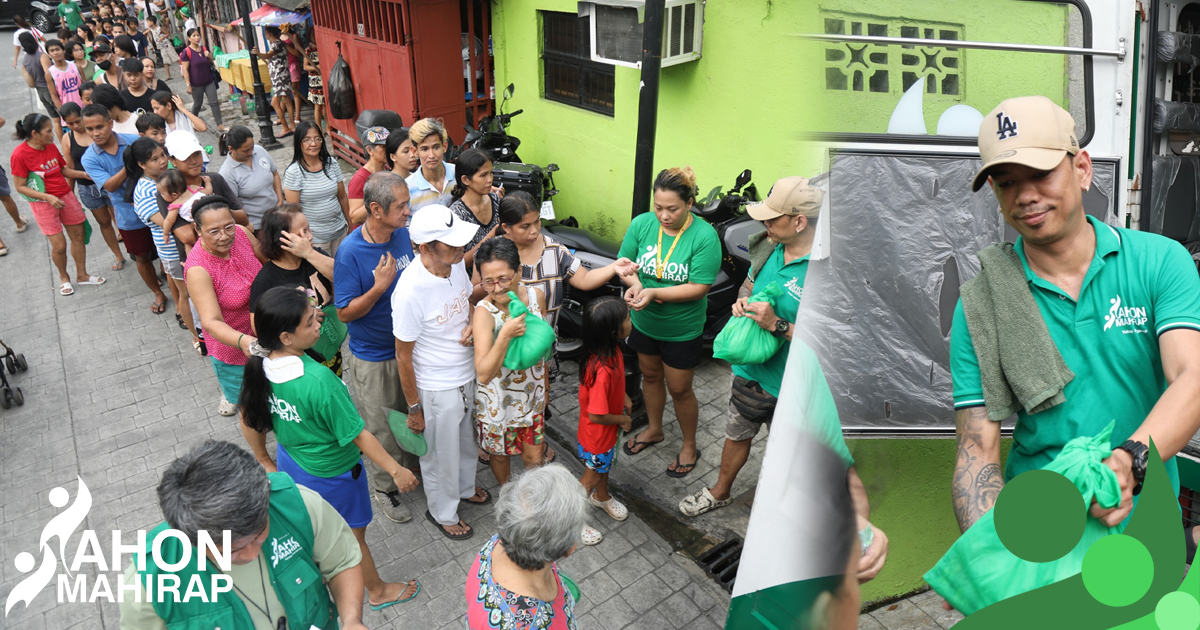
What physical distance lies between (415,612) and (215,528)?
5.82 feet

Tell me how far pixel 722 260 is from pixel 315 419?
308cm

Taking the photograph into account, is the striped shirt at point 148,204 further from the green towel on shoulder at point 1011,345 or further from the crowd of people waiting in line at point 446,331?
the green towel on shoulder at point 1011,345

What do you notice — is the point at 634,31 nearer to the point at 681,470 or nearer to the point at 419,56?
the point at 419,56

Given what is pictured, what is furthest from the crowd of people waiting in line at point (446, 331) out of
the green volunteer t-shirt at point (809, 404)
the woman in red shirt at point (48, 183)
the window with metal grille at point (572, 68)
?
the window with metal grille at point (572, 68)

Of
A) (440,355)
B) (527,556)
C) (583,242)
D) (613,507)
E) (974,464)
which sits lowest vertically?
(613,507)

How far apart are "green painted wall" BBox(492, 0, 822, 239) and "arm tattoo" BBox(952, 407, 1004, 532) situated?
8.43 feet

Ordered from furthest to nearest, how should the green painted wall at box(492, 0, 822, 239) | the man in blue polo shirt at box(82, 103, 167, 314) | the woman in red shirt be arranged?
the woman in red shirt → the man in blue polo shirt at box(82, 103, 167, 314) → the green painted wall at box(492, 0, 822, 239)

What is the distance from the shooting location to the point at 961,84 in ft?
9.28

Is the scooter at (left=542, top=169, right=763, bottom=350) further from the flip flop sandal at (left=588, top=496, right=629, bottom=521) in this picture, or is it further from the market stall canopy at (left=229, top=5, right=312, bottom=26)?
the market stall canopy at (left=229, top=5, right=312, bottom=26)

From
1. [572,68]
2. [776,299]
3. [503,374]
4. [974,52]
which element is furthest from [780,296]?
[572,68]

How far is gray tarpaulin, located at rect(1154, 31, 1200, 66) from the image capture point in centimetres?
323

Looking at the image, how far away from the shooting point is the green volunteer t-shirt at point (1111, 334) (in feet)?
4.99

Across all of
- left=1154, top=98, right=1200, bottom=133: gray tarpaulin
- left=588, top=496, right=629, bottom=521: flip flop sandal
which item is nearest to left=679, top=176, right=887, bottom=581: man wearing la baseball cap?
left=588, top=496, right=629, bottom=521: flip flop sandal

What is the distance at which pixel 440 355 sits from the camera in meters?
3.65
